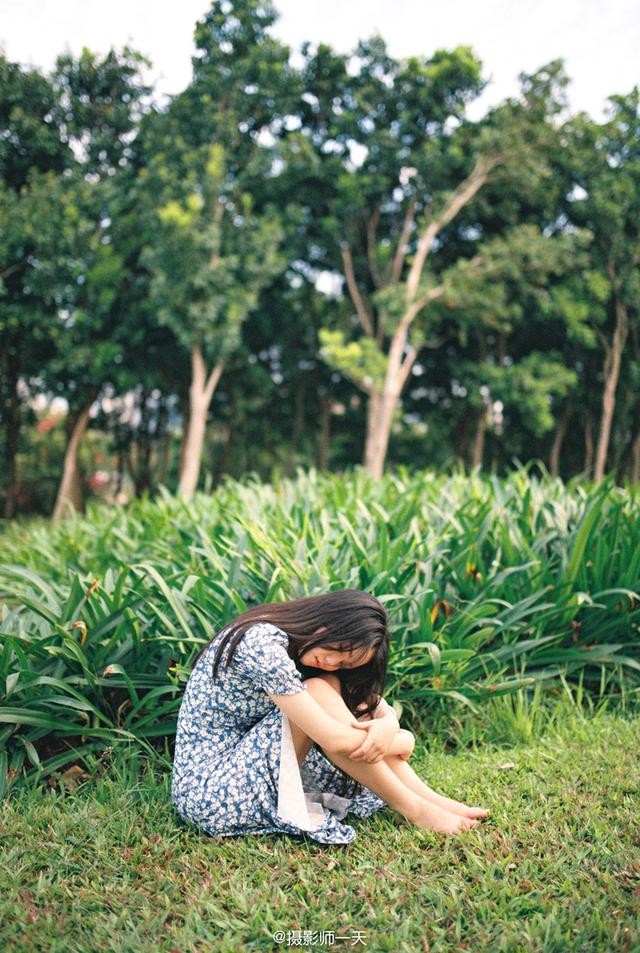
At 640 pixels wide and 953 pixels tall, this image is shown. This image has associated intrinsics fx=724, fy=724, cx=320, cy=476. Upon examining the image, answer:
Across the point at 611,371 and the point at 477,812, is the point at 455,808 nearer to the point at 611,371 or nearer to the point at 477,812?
the point at 477,812

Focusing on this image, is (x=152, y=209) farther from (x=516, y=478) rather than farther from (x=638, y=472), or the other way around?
(x=638, y=472)

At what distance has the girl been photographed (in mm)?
2086

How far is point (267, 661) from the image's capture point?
208cm

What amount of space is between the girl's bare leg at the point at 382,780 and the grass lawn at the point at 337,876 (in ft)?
0.16

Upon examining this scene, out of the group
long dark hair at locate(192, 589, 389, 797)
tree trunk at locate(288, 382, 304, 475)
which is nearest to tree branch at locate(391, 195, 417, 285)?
tree trunk at locate(288, 382, 304, 475)

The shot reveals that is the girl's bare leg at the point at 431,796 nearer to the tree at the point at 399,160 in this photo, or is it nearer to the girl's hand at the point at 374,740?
the girl's hand at the point at 374,740

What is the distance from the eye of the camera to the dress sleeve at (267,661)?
81.0 inches

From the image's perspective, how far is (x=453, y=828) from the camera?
87.7 inches

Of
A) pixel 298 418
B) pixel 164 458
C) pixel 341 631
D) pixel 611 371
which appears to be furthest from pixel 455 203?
pixel 341 631

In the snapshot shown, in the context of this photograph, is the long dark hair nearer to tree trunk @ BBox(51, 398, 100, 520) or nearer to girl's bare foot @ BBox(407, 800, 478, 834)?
girl's bare foot @ BBox(407, 800, 478, 834)

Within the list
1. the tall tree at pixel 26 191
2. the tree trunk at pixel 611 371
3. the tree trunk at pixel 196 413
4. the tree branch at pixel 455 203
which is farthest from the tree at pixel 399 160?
the tall tree at pixel 26 191

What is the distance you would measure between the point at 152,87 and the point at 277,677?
16.2 m

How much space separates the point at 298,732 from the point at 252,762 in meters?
0.17

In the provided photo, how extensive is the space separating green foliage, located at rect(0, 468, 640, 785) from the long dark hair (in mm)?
615
